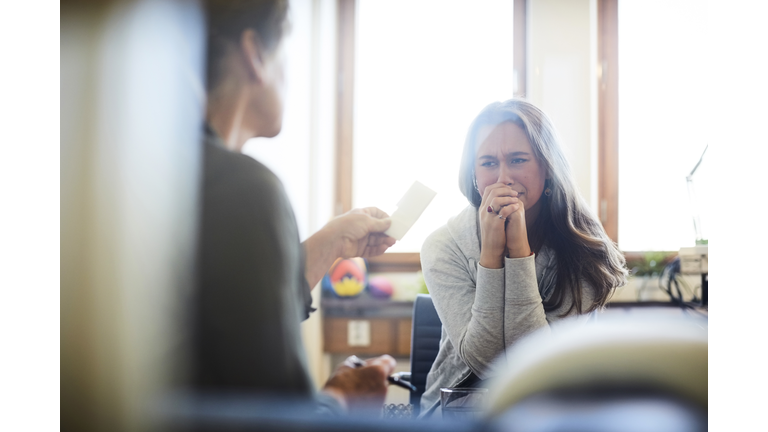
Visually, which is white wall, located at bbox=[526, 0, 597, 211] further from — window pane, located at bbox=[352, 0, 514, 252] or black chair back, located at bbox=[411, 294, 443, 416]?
black chair back, located at bbox=[411, 294, 443, 416]

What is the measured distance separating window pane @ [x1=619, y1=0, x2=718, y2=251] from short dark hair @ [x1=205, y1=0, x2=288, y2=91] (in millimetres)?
536

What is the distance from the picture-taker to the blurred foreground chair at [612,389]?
49 cm

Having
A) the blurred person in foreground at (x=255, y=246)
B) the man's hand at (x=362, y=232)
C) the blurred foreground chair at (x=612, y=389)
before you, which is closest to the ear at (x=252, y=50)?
the blurred person in foreground at (x=255, y=246)

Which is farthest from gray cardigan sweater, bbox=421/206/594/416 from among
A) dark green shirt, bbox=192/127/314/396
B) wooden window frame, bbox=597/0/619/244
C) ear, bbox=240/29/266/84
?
ear, bbox=240/29/266/84

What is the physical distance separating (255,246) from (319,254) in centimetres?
10

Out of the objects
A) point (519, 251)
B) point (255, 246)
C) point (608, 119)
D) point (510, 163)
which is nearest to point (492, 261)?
point (519, 251)

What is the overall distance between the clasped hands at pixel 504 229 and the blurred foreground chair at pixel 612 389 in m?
0.15

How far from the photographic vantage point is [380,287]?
0.75 metres

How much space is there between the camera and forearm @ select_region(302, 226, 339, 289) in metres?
0.76

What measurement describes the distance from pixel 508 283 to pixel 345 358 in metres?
0.28

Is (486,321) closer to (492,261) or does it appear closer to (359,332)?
(492,261)

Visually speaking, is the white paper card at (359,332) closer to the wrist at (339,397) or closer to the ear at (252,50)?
the wrist at (339,397)

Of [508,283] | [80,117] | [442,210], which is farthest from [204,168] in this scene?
[508,283]

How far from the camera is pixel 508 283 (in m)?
0.66
